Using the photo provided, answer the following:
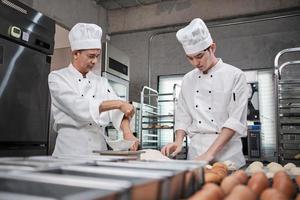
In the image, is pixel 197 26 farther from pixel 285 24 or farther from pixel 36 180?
pixel 285 24

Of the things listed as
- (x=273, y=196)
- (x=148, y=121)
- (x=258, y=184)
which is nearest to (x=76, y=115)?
(x=258, y=184)

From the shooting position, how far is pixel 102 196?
399 mm

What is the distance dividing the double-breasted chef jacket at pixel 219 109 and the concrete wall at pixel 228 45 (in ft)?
10.2

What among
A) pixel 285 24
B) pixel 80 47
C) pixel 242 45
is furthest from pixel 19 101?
pixel 285 24

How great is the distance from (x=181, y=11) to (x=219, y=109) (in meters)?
3.79

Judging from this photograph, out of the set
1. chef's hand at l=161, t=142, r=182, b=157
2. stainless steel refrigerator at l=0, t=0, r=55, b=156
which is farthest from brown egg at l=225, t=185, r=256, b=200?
stainless steel refrigerator at l=0, t=0, r=55, b=156

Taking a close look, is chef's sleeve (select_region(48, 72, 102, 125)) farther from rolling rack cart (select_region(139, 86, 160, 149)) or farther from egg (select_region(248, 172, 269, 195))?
rolling rack cart (select_region(139, 86, 160, 149))

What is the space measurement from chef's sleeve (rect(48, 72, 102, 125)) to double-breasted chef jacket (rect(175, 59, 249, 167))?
62 cm

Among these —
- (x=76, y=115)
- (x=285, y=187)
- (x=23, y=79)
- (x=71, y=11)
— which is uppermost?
(x=71, y=11)

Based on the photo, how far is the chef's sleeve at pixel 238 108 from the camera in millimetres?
1725

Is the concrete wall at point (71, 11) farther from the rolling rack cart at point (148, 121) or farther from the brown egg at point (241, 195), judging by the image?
the brown egg at point (241, 195)

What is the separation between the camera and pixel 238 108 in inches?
70.7

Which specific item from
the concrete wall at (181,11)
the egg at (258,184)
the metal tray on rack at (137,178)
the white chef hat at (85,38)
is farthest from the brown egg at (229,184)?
the concrete wall at (181,11)

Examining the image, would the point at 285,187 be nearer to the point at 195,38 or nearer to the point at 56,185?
the point at 56,185
